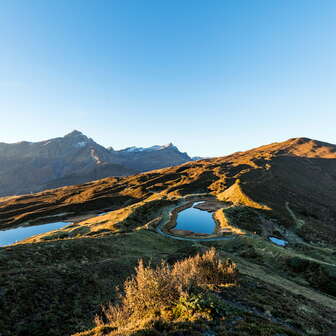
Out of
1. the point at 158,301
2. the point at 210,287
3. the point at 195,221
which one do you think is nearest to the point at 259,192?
the point at 195,221

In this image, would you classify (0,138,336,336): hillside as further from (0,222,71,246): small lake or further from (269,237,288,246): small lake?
A: (0,222,71,246): small lake

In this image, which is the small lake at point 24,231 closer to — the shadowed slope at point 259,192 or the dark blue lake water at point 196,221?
the shadowed slope at point 259,192

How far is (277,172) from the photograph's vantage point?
445ft

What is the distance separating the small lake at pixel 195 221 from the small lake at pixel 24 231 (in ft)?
205

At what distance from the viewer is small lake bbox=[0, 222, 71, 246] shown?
83.8m

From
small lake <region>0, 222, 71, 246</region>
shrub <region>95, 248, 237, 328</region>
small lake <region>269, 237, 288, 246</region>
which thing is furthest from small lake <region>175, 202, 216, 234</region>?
small lake <region>0, 222, 71, 246</region>

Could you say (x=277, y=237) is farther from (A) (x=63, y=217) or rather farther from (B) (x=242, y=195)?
(A) (x=63, y=217)

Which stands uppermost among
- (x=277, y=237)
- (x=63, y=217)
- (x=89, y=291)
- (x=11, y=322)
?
(x=11, y=322)

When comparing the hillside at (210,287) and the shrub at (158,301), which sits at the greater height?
the shrub at (158,301)

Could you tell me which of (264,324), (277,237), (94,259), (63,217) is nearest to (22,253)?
(94,259)

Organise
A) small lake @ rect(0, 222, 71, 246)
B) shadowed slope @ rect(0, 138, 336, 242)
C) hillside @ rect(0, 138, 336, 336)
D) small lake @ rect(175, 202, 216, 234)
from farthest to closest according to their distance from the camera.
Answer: small lake @ rect(0, 222, 71, 246)
shadowed slope @ rect(0, 138, 336, 242)
small lake @ rect(175, 202, 216, 234)
hillside @ rect(0, 138, 336, 336)

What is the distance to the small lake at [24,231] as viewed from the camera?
275ft

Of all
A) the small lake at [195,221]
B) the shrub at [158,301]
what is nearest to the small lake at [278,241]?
the small lake at [195,221]

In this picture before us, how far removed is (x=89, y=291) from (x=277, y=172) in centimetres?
14532
